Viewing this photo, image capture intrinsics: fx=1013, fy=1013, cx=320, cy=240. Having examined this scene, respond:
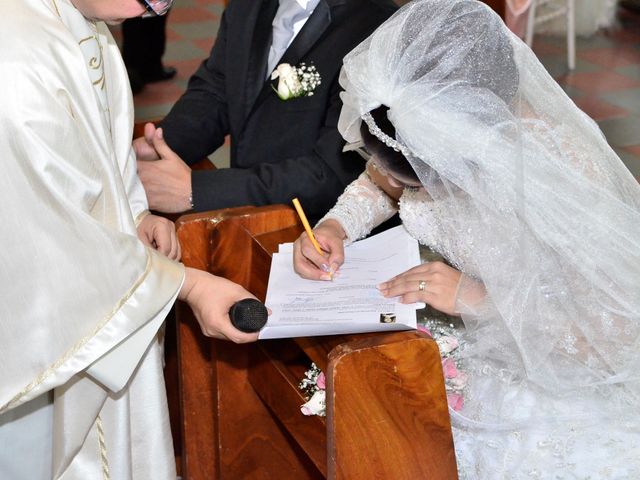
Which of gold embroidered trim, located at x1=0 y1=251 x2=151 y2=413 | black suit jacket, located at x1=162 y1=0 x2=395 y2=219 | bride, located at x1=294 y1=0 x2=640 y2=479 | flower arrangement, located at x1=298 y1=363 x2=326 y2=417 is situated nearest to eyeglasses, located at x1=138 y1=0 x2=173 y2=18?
bride, located at x1=294 y1=0 x2=640 y2=479

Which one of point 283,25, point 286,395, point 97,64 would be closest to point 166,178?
point 283,25

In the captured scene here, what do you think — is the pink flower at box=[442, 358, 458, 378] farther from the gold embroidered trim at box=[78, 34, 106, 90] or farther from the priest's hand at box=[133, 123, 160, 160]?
the priest's hand at box=[133, 123, 160, 160]

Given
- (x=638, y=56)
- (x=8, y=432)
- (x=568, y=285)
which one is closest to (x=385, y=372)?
(x=568, y=285)

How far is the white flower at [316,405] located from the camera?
228 cm

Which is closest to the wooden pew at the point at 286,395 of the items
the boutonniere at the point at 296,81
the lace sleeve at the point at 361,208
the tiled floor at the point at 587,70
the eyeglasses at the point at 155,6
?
the lace sleeve at the point at 361,208

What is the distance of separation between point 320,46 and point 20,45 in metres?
1.25

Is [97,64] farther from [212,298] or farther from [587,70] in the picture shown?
[587,70]

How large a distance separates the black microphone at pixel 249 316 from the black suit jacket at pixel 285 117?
36.3 inches

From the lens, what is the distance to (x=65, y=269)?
6.90ft

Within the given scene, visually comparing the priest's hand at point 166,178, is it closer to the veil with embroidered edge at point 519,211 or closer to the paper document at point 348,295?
the paper document at point 348,295

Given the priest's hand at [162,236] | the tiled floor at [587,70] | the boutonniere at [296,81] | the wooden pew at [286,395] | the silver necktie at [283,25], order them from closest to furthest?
the wooden pew at [286,395], the priest's hand at [162,236], the boutonniere at [296,81], the silver necktie at [283,25], the tiled floor at [587,70]

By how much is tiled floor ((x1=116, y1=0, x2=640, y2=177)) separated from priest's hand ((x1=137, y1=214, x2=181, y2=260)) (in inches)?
126

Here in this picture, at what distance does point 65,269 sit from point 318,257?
63 cm

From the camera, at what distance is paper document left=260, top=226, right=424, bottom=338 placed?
6.89 feet
